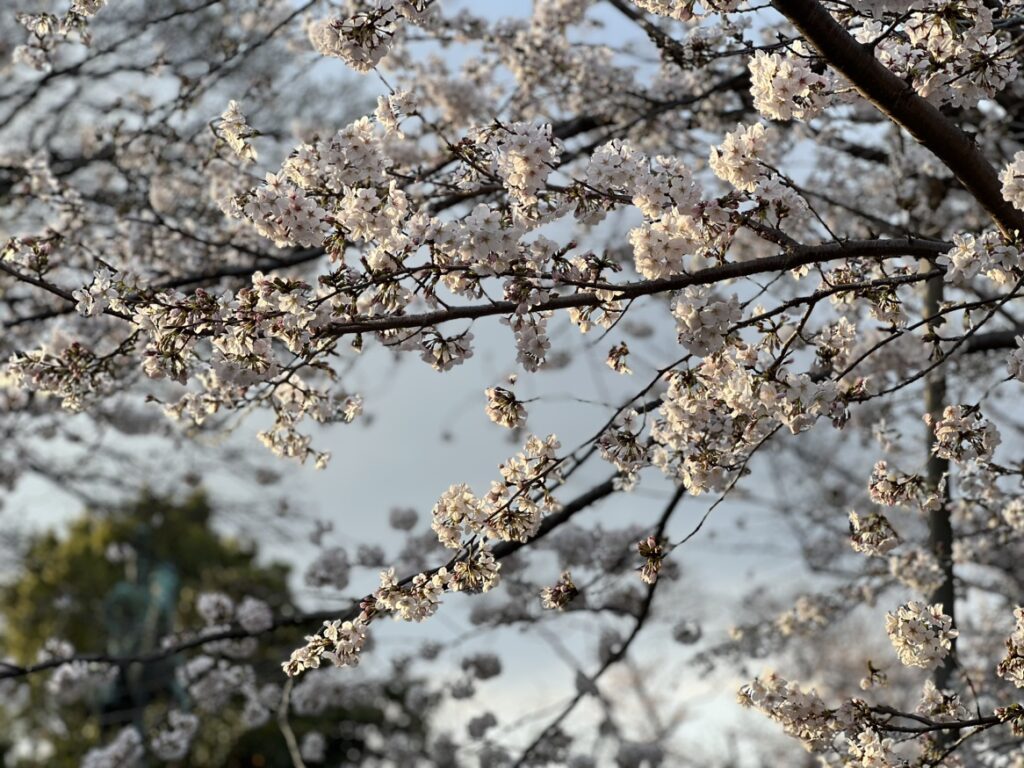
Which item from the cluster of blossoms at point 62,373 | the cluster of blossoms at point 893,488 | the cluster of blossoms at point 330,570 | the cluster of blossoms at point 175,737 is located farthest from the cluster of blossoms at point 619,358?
the cluster of blossoms at point 175,737

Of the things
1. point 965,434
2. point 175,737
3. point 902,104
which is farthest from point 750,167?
point 175,737

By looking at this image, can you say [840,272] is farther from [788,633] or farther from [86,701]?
[86,701]

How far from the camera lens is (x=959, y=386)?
6.30 metres

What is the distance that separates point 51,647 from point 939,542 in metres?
4.58

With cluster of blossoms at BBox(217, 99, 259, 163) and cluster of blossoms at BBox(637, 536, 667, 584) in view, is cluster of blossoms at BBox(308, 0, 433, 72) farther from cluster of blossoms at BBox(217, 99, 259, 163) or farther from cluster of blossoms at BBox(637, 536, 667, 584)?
cluster of blossoms at BBox(637, 536, 667, 584)

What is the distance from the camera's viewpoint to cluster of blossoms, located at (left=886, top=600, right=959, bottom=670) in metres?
3.16

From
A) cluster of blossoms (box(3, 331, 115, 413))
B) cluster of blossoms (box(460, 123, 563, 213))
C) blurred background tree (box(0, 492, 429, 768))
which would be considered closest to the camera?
cluster of blossoms (box(460, 123, 563, 213))

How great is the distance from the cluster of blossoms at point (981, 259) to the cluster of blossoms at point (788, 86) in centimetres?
52

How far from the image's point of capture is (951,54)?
2.73 meters

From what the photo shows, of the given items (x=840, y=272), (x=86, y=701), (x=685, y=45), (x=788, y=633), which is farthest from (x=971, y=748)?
(x=86, y=701)

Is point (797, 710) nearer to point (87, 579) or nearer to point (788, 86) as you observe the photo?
point (788, 86)

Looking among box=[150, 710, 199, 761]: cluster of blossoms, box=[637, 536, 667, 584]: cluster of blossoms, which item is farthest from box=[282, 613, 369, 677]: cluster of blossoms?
box=[150, 710, 199, 761]: cluster of blossoms

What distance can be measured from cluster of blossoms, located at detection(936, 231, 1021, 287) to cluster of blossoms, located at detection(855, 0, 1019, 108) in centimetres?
42

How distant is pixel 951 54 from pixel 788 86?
17.3 inches
